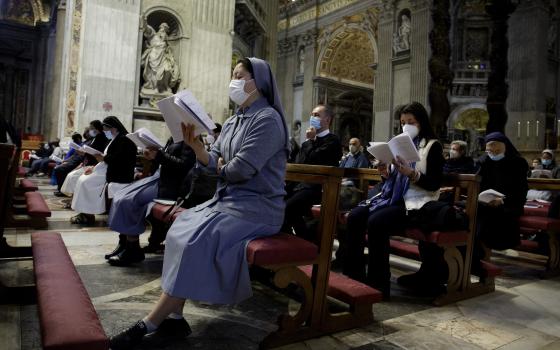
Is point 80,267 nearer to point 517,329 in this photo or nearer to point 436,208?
point 436,208

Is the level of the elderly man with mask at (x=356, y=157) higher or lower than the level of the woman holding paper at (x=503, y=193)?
higher

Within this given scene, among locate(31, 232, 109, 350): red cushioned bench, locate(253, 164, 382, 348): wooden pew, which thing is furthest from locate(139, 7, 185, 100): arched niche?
locate(31, 232, 109, 350): red cushioned bench

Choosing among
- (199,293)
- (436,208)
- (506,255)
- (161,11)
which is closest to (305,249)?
(199,293)

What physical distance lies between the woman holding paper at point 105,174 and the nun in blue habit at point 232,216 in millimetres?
2790

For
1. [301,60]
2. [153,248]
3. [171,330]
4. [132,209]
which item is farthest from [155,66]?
[301,60]

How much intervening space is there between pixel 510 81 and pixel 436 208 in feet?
55.1

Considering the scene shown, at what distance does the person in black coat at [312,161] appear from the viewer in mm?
4062

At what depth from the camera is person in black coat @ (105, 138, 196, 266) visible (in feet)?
12.2

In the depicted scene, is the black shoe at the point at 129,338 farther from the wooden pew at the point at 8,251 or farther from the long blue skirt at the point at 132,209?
the long blue skirt at the point at 132,209

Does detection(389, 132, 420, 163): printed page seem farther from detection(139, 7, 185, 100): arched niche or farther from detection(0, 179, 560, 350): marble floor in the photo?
detection(139, 7, 185, 100): arched niche

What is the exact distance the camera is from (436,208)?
3236 millimetres

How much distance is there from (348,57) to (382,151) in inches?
912

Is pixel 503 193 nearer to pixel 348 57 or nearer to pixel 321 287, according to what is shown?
pixel 321 287

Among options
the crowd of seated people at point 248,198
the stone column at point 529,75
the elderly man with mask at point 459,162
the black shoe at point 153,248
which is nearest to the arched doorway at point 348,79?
the stone column at point 529,75
